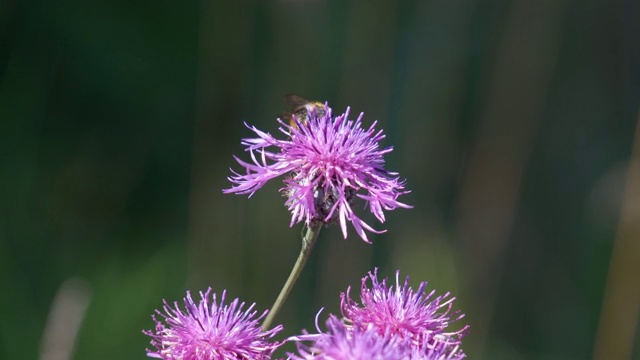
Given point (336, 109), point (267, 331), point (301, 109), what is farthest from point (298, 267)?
point (336, 109)

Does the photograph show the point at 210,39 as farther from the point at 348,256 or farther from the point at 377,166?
the point at 377,166

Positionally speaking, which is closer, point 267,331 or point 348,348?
point 348,348

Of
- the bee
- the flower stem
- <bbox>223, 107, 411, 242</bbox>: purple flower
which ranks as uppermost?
the bee

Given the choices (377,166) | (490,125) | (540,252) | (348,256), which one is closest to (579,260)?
(540,252)

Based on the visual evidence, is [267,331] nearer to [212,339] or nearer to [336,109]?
[212,339]

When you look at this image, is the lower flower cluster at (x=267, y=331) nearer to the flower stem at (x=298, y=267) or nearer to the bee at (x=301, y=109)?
the flower stem at (x=298, y=267)

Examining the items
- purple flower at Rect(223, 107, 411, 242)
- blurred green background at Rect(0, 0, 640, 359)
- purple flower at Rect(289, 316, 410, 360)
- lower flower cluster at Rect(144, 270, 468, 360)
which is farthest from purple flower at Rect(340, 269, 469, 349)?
blurred green background at Rect(0, 0, 640, 359)

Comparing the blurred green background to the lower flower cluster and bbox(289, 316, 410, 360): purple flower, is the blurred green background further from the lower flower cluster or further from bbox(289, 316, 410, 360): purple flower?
bbox(289, 316, 410, 360): purple flower
